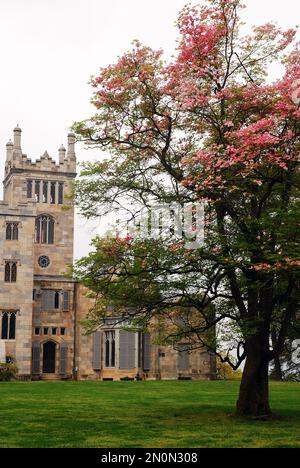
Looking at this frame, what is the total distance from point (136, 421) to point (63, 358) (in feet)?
129

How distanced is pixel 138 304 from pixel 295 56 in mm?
9837

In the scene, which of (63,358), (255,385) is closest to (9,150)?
(63,358)

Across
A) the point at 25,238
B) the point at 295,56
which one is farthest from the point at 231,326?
the point at 25,238

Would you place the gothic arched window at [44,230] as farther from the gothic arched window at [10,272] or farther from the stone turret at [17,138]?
the gothic arched window at [10,272]

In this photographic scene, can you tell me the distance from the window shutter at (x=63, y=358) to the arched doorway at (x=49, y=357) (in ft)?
2.47

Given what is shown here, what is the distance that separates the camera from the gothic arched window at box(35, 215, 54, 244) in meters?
67.1

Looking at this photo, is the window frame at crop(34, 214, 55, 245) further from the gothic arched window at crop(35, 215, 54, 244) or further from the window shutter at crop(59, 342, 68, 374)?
the window shutter at crop(59, 342, 68, 374)

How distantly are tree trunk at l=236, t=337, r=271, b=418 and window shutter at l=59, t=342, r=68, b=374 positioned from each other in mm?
38105

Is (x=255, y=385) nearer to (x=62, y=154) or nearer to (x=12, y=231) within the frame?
(x=12, y=231)

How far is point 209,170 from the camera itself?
2102 centimetres

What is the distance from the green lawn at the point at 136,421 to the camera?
1717cm
